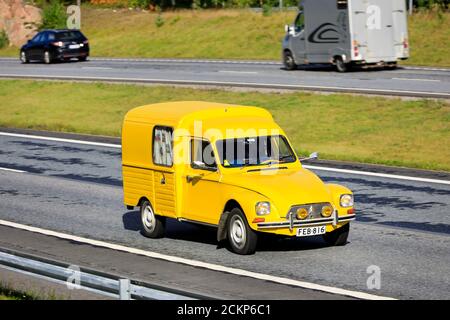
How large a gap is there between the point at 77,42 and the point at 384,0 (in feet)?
62.2

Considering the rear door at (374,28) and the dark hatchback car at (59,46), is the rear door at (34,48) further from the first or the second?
the rear door at (374,28)

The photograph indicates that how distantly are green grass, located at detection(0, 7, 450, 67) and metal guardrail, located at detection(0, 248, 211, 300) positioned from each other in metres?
35.6

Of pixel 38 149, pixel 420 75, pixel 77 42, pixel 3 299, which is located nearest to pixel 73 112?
pixel 38 149

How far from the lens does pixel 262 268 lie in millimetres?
13453

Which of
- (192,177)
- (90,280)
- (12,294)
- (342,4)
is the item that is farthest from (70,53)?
(90,280)

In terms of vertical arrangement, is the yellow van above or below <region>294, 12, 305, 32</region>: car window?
below

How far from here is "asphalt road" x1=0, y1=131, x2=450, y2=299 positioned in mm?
13094

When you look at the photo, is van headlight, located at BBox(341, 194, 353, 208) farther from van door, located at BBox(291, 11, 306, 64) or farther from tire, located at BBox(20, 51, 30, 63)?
tire, located at BBox(20, 51, 30, 63)

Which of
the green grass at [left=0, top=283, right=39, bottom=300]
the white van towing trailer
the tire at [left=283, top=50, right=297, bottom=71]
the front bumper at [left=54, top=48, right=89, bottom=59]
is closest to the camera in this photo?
the green grass at [left=0, top=283, right=39, bottom=300]

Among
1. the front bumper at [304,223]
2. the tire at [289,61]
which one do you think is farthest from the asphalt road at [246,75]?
the front bumper at [304,223]

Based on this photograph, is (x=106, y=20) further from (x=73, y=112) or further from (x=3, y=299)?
(x=3, y=299)

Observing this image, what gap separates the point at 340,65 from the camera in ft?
131

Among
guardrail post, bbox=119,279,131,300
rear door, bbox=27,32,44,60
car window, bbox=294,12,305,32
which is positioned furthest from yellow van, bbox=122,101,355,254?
rear door, bbox=27,32,44,60

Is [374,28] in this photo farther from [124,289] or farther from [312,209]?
[124,289]
